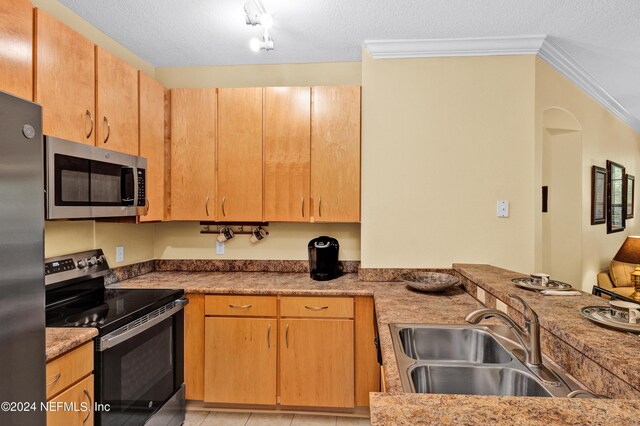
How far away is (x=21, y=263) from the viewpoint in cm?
101

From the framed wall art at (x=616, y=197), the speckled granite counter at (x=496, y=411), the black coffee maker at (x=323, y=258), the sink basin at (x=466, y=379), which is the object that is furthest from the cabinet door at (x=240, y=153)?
the framed wall art at (x=616, y=197)

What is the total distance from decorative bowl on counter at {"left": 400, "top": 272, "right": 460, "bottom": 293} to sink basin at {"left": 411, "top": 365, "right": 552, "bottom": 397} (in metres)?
0.91

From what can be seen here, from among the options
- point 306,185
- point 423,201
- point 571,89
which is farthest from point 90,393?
point 571,89

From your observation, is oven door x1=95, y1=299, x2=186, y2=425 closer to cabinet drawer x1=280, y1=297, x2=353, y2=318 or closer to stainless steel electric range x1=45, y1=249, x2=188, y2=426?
stainless steel electric range x1=45, y1=249, x2=188, y2=426

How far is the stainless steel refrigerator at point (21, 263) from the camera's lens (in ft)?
3.20

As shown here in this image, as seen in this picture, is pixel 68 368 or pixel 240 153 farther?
pixel 240 153

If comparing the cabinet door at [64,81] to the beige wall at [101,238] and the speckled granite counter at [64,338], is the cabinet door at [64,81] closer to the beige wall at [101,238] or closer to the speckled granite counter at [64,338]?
the beige wall at [101,238]

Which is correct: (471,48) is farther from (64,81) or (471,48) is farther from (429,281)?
(64,81)

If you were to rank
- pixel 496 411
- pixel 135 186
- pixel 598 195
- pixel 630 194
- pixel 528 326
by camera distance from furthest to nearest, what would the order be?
1. pixel 630 194
2. pixel 598 195
3. pixel 135 186
4. pixel 528 326
5. pixel 496 411

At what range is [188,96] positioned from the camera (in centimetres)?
264

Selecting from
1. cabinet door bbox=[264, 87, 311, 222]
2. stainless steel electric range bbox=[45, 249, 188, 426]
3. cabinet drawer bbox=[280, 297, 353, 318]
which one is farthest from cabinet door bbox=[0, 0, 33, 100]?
cabinet drawer bbox=[280, 297, 353, 318]

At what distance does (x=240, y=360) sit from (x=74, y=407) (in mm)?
1019

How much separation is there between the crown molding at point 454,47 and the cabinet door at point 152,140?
1560 mm

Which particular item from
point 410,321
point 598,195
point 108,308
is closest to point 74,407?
point 108,308
